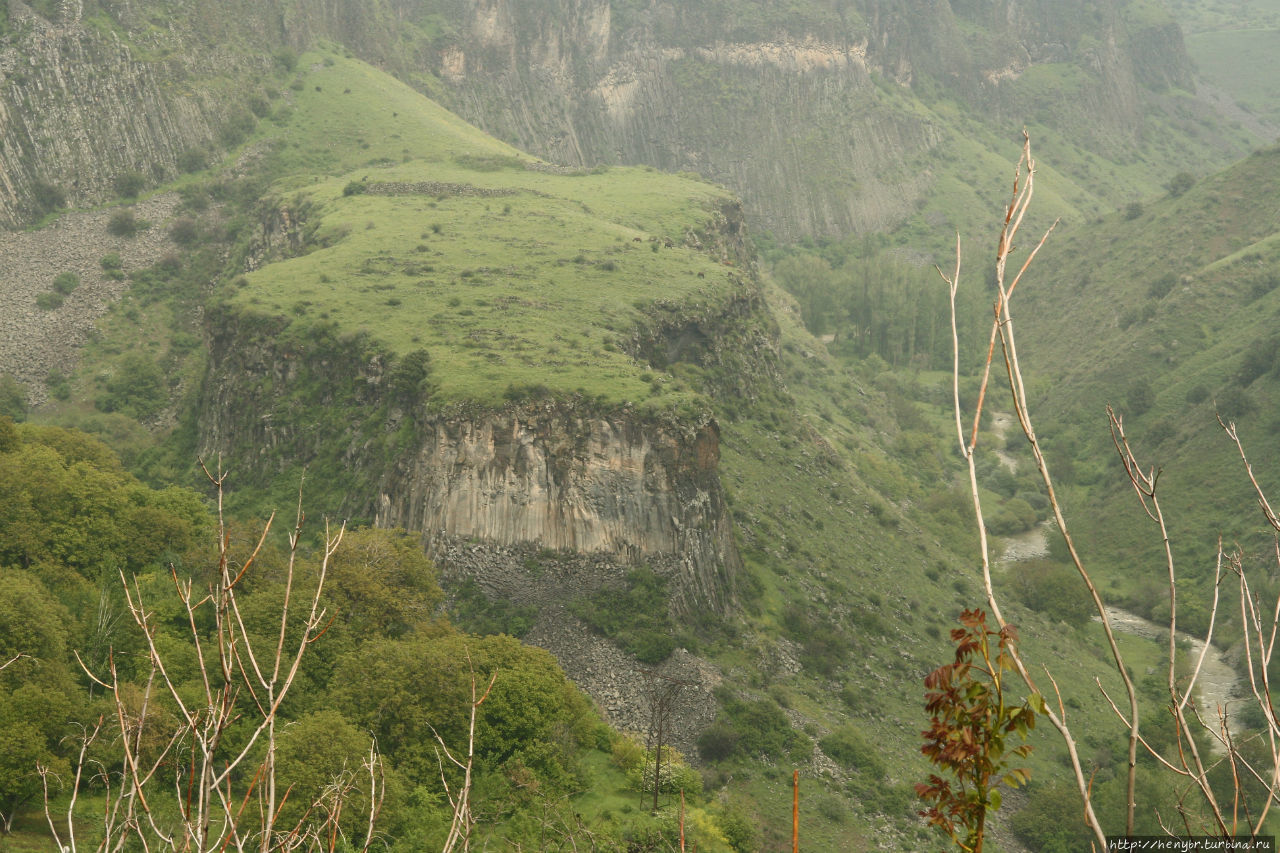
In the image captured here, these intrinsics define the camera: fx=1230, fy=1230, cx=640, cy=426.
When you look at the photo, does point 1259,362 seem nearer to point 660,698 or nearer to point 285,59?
point 660,698

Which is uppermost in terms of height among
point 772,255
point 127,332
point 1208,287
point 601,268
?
point 601,268

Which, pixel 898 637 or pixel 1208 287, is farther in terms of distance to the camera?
pixel 1208 287

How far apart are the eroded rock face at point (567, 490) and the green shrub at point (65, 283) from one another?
159ft

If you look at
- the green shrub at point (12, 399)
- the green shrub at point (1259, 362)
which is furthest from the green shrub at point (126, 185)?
the green shrub at point (1259, 362)

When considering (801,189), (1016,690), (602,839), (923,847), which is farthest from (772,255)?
(602,839)

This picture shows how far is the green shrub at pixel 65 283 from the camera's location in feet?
320

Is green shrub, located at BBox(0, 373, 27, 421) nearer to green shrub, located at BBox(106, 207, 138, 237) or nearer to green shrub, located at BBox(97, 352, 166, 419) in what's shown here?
green shrub, located at BBox(97, 352, 166, 419)

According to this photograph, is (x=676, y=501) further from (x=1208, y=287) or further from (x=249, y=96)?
(x=1208, y=287)

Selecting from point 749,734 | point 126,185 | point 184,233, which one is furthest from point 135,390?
point 749,734

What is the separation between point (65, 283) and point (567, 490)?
188 ft

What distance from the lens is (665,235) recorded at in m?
106

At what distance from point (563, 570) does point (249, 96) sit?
82.5 meters

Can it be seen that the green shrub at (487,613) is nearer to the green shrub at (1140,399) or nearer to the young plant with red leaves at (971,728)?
the young plant with red leaves at (971,728)

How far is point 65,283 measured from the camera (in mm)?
97875
